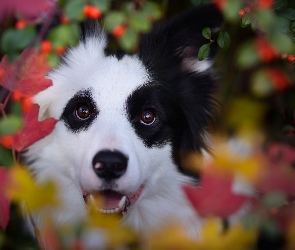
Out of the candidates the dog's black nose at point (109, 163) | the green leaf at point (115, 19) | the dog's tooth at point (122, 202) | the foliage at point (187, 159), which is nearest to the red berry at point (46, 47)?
the foliage at point (187, 159)

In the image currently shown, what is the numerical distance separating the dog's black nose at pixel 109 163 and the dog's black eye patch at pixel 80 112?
1.17 feet

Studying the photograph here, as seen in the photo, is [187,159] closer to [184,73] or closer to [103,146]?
[184,73]

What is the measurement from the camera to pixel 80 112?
2.69 meters

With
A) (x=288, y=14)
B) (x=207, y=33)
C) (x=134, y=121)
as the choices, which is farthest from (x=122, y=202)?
(x=288, y=14)

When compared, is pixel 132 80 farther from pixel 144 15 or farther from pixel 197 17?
pixel 144 15

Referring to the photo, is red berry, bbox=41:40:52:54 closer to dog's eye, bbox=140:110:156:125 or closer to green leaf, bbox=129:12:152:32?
green leaf, bbox=129:12:152:32

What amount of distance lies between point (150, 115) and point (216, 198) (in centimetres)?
127

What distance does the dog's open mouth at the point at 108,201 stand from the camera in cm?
248

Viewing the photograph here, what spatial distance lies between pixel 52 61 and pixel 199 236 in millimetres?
1530

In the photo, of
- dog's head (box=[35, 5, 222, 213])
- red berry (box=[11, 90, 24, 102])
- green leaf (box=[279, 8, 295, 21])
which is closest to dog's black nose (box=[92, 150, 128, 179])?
dog's head (box=[35, 5, 222, 213])

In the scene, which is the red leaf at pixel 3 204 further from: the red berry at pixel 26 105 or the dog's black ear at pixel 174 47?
the dog's black ear at pixel 174 47

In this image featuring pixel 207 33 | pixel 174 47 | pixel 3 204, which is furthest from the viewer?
pixel 174 47

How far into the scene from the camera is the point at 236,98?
3.97 metres

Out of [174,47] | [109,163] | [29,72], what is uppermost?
[29,72]
